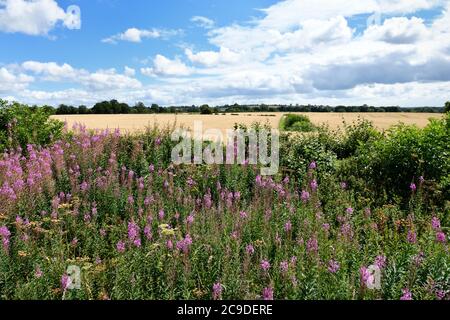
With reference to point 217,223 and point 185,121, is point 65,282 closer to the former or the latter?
point 217,223

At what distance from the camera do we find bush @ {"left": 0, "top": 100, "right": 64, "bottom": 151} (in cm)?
1138

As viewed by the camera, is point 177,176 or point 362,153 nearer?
point 177,176

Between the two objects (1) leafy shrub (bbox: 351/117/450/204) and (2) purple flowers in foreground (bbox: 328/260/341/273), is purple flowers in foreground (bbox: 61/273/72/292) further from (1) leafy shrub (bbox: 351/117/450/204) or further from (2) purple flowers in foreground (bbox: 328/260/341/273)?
(1) leafy shrub (bbox: 351/117/450/204)

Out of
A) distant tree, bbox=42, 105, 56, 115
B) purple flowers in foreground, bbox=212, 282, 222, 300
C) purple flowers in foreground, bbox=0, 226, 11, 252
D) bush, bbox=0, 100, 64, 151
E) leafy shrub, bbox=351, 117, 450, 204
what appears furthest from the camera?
distant tree, bbox=42, 105, 56, 115

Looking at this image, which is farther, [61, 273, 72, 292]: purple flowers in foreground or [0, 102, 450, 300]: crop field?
[0, 102, 450, 300]: crop field

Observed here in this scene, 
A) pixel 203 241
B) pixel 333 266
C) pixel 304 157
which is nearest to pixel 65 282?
pixel 203 241

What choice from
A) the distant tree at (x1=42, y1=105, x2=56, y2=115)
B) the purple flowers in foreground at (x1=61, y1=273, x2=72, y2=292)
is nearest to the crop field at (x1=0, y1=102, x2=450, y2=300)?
the purple flowers in foreground at (x1=61, y1=273, x2=72, y2=292)

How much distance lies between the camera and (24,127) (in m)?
11.7

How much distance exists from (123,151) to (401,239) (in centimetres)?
652

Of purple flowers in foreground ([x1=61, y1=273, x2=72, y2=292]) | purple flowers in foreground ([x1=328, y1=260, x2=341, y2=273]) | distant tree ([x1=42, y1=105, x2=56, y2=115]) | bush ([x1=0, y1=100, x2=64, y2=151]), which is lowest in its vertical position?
purple flowers in foreground ([x1=61, y1=273, x2=72, y2=292])

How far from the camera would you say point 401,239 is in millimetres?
6348
